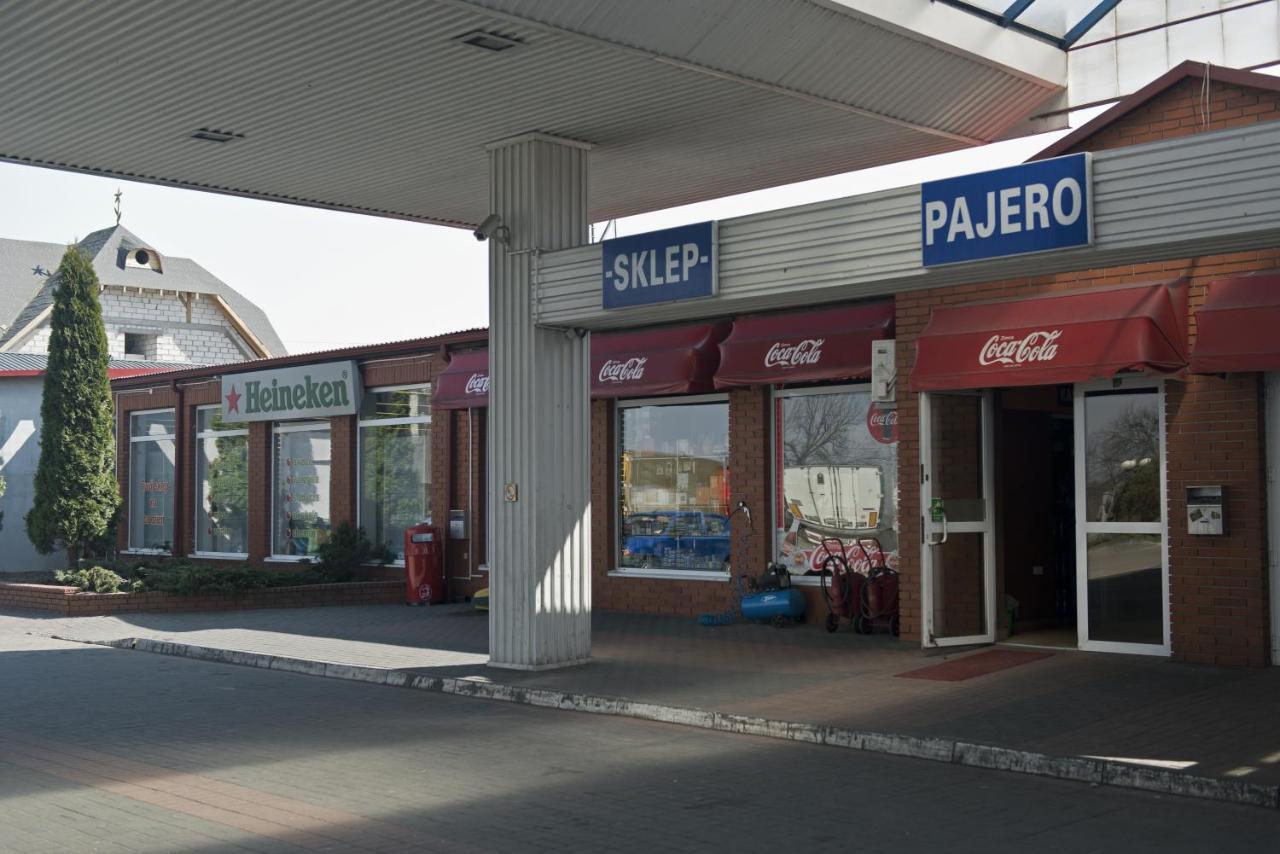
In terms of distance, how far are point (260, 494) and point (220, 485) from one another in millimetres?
2350

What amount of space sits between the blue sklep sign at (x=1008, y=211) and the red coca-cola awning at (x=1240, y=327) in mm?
2953

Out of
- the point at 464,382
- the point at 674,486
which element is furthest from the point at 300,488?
the point at 674,486

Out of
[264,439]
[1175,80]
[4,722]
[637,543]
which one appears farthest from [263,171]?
[264,439]

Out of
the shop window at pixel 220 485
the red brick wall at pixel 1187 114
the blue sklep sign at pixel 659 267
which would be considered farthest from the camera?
the shop window at pixel 220 485

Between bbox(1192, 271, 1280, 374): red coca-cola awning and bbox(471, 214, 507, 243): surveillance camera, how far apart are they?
21.6 ft

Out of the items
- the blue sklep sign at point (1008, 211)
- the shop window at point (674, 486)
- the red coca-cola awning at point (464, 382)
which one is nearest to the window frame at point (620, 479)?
the shop window at point (674, 486)

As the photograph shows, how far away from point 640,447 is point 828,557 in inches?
167

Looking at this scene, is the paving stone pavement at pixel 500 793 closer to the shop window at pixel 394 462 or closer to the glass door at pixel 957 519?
the glass door at pixel 957 519

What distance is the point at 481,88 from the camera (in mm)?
11547

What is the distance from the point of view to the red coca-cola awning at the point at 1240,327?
36.7ft

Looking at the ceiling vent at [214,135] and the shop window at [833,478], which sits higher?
the ceiling vent at [214,135]

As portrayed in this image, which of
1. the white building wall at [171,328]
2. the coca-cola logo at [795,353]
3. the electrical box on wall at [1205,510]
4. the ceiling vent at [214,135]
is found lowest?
the electrical box on wall at [1205,510]

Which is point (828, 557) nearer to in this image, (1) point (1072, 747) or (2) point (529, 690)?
(2) point (529, 690)

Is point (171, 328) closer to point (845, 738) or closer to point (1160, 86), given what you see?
point (1160, 86)
